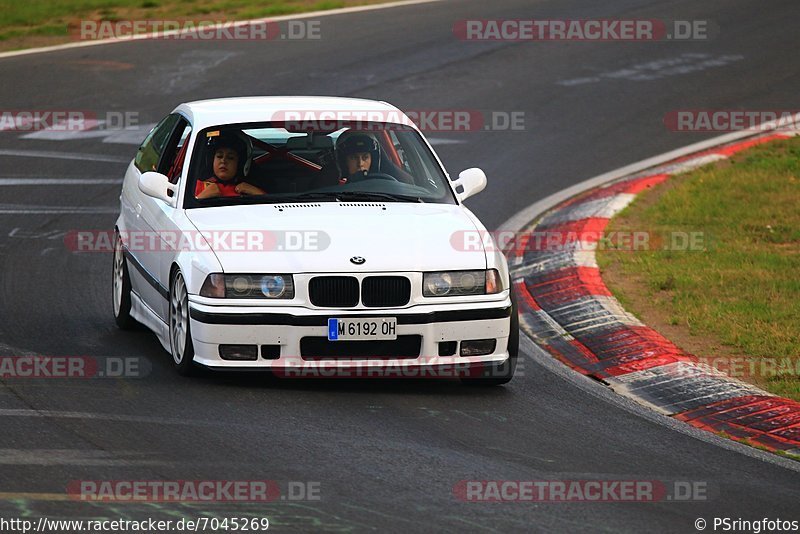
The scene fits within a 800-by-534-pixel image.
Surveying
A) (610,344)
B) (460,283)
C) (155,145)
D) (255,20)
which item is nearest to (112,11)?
(255,20)

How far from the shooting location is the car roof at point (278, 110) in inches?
369

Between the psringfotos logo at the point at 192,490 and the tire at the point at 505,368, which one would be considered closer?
the psringfotos logo at the point at 192,490

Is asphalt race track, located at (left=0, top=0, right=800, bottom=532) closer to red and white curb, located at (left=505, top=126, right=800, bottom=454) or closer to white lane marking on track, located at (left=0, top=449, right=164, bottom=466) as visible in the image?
white lane marking on track, located at (left=0, top=449, right=164, bottom=466)

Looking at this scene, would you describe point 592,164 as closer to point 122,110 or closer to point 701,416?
point 122,110

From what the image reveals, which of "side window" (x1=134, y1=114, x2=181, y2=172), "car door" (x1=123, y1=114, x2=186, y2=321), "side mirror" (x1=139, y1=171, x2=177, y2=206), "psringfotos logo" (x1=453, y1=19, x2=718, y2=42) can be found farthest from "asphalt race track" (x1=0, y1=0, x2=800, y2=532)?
"psringfotos logo" (x1=453, y1=19, x2=718, y2=42)

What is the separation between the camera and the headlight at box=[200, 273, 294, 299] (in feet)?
26.2

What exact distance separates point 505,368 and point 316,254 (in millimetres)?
1325

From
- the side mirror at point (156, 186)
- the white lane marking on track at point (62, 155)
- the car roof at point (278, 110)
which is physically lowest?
the white lane marking on track at point (62, 155)

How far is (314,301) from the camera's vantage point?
26.2 feet

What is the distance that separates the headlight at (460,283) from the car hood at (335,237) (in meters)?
0.05

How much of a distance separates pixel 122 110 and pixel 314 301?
1073 centimetres

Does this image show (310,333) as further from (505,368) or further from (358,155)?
(358,155)

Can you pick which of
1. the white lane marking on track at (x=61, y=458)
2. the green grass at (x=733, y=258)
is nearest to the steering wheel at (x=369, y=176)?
the green grass at (x=733, y=258)

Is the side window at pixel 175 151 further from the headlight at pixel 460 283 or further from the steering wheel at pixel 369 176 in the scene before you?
the headlight at pixel 460 283
